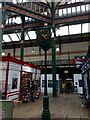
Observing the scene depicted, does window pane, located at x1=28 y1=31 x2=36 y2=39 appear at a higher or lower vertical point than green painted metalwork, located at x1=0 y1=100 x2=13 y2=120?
higher

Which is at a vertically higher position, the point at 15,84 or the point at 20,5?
the point at 20,5

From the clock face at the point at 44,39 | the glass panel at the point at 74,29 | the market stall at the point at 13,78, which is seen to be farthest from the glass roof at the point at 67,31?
the clock face at the point at 44,39

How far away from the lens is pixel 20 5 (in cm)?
1255

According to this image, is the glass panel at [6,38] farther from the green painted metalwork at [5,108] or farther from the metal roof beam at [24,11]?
the green painted metalwork at [5,108]

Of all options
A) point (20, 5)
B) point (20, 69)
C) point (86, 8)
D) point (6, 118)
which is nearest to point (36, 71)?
point (20, 69)

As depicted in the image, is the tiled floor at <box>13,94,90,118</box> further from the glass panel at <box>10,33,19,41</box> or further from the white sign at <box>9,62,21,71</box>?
the glass panel at <box>10,33,19,41</box>

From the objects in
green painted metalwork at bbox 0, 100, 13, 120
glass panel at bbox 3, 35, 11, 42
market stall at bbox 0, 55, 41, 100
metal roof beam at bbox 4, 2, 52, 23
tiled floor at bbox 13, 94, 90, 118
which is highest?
glass panel at bbox 3, 35, 11, 42

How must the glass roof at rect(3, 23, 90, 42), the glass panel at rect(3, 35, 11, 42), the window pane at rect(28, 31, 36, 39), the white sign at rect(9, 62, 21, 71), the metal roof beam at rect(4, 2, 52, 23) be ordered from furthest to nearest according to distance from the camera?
the glass panel at rect(3, 35, 11, 42) → the window pane at rect(28, 31, 36, 39) → the glass roof at rect(3, 23, 90, 42) → the metal roof beam at rect(4, 2, 52, 23) → the white sign at rect(9, 62, 21, 71)

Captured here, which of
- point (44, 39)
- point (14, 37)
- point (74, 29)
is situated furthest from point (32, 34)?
point (44, 39)

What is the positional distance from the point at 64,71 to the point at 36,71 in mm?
6382

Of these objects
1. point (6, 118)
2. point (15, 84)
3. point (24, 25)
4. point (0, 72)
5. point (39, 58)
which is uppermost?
point (24, 25)

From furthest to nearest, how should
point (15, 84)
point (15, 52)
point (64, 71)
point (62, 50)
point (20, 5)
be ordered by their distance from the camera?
point (15, 52), point (62, 50), point (64, 71), point (20, 5), point (15, 84)

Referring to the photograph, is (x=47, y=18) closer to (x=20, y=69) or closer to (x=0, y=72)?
(x=20, y=69)

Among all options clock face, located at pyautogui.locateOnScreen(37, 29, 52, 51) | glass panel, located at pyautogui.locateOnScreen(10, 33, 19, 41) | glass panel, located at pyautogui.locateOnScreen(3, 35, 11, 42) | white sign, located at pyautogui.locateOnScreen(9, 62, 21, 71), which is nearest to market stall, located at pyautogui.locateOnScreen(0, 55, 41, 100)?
white sign, located at pyautogui.locateOnScreen(9, 62, 21, 71)
